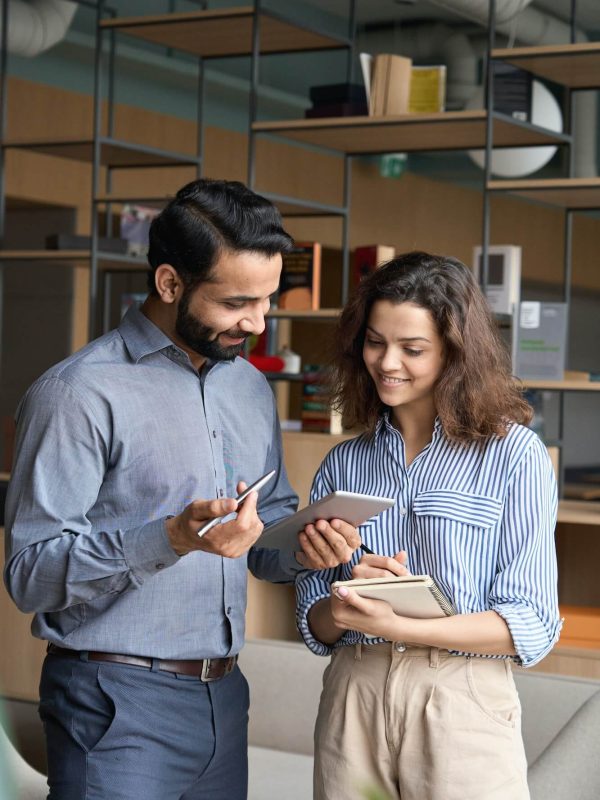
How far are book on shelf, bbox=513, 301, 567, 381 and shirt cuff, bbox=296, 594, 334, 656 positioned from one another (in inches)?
92.5

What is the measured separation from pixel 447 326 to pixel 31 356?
20.9 ft

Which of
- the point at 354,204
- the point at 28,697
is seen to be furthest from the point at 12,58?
the point at 28,697

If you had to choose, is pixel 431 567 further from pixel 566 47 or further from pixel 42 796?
pixel 566 47

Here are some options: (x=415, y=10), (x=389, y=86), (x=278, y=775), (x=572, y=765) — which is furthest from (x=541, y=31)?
(x=572, y=765)

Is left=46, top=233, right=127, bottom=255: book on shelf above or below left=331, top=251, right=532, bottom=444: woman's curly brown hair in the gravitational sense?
above

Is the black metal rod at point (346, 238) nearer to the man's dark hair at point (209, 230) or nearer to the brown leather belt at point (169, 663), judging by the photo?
the man's dark hair at point (209, 230)

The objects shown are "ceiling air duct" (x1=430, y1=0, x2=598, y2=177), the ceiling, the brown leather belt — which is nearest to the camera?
the brown leather belt

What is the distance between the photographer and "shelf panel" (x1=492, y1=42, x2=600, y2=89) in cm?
393

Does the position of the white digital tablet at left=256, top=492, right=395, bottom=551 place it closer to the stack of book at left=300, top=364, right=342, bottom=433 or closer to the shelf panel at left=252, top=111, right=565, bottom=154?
the stack of book at left=300, top=364, right=342, bottom=433

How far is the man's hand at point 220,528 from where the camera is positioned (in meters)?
1.45

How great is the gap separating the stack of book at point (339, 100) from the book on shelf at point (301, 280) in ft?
1.70

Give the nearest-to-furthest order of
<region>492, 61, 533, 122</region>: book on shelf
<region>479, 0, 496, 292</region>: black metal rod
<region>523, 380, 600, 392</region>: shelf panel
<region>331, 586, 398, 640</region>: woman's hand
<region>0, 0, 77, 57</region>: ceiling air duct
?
<region>331, 586, 398, 640</region>: woman's hand → <region>523, 380, 600, 392</region>: shelf panel → <region>479, 0, 496, 292</region>: black metal rod → <region>492, 61, 533, 122</region>: book on shelf → <region>0, 0, 77, 57</region>: ceiling air duct

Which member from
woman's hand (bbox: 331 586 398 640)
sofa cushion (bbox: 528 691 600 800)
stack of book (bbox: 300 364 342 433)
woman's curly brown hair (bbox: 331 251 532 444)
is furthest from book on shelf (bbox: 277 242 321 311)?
woman's hand (bbox: 331 586 398 640)

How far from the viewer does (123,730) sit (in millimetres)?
1655
